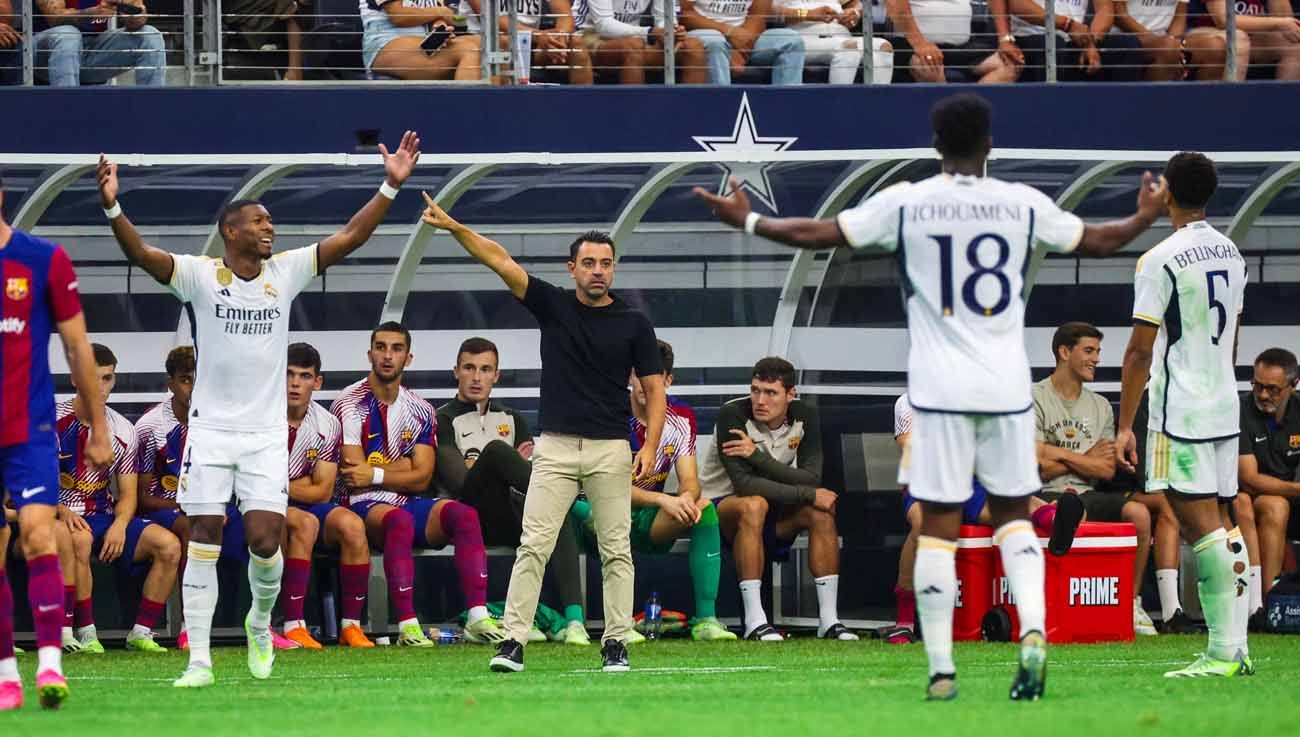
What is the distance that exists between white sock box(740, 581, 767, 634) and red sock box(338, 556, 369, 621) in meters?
2.08

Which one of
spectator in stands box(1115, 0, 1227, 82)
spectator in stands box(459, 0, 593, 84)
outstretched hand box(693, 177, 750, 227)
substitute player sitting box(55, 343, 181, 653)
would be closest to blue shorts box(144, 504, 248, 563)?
substitute player sitting box(55, 343, 181, 653)

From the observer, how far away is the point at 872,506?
39.5 feet

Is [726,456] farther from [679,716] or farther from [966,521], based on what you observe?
[679,716]

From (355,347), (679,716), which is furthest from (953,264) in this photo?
(355,347)

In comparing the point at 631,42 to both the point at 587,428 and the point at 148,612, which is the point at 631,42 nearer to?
the point at 148,612

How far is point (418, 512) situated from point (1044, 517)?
134 inches

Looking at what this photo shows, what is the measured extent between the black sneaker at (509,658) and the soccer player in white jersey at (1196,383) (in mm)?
2666

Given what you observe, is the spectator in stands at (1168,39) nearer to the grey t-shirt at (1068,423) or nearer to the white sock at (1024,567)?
the grey t-shirt at (1068,423)

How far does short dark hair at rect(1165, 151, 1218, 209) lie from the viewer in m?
7.91

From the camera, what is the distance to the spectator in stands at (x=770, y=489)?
11.5 metres

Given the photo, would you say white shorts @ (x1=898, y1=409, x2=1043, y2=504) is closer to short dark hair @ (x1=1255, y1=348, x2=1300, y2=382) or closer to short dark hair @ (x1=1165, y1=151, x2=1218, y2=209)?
short dark hair @ (x1=1165, y1=151, x2=1218, y2=209)

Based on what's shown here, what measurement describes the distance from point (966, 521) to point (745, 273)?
212 centimetres

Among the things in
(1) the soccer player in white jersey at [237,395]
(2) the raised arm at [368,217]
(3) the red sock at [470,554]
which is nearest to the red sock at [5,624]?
(1) the soccer player in white jersey at [237,395]

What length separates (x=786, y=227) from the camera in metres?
6.59
